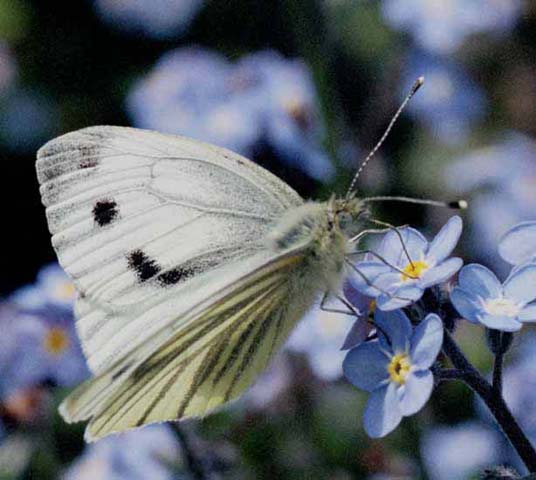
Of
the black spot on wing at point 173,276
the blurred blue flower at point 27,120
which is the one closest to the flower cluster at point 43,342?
the black spot on wing at point 173,276

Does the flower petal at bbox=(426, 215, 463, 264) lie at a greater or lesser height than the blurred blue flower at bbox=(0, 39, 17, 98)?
greater

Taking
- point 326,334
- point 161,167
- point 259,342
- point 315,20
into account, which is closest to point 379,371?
point 259,342

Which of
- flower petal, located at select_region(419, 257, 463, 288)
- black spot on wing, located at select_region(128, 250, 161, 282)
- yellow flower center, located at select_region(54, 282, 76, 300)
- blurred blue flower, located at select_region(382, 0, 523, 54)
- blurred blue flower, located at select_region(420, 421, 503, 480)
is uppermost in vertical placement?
flower petal, located at select_region(419, 257, 463, 288)

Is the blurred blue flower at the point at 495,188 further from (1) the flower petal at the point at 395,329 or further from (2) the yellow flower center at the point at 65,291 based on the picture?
(1) the flower petal at the point at 395,329

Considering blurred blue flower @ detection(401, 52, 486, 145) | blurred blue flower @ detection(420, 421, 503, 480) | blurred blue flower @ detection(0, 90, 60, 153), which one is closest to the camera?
blurred blue flower @ detection(420, 421, 503, 480)

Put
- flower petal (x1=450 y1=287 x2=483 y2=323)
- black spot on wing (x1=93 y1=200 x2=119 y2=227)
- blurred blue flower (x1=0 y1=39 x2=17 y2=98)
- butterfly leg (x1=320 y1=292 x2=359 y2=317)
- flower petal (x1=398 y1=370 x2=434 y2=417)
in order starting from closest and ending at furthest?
1. flower petal (x1=398 y1=370 x2=434 y2=417)
2. flower petal (x1=450 y1=287 x2=483 y2=323)
3. butterfly leg (x1=320 y1=292 x2=359 y2=317)
4. black spot on wing (x1=93 y1=200 x2=119 y2=227)
5. blurred blue flower (x1=0 y1=39 x2=17 y2=98)

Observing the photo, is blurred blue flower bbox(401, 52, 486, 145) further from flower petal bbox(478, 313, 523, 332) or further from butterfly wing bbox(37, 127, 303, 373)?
flower petal bbox(478, 313, 523, 332)

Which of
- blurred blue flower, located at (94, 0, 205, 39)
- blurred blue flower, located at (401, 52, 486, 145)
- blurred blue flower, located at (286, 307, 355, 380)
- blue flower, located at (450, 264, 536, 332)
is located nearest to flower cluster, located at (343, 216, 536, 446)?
blue flower, located at (450, 264, 536, 332)
